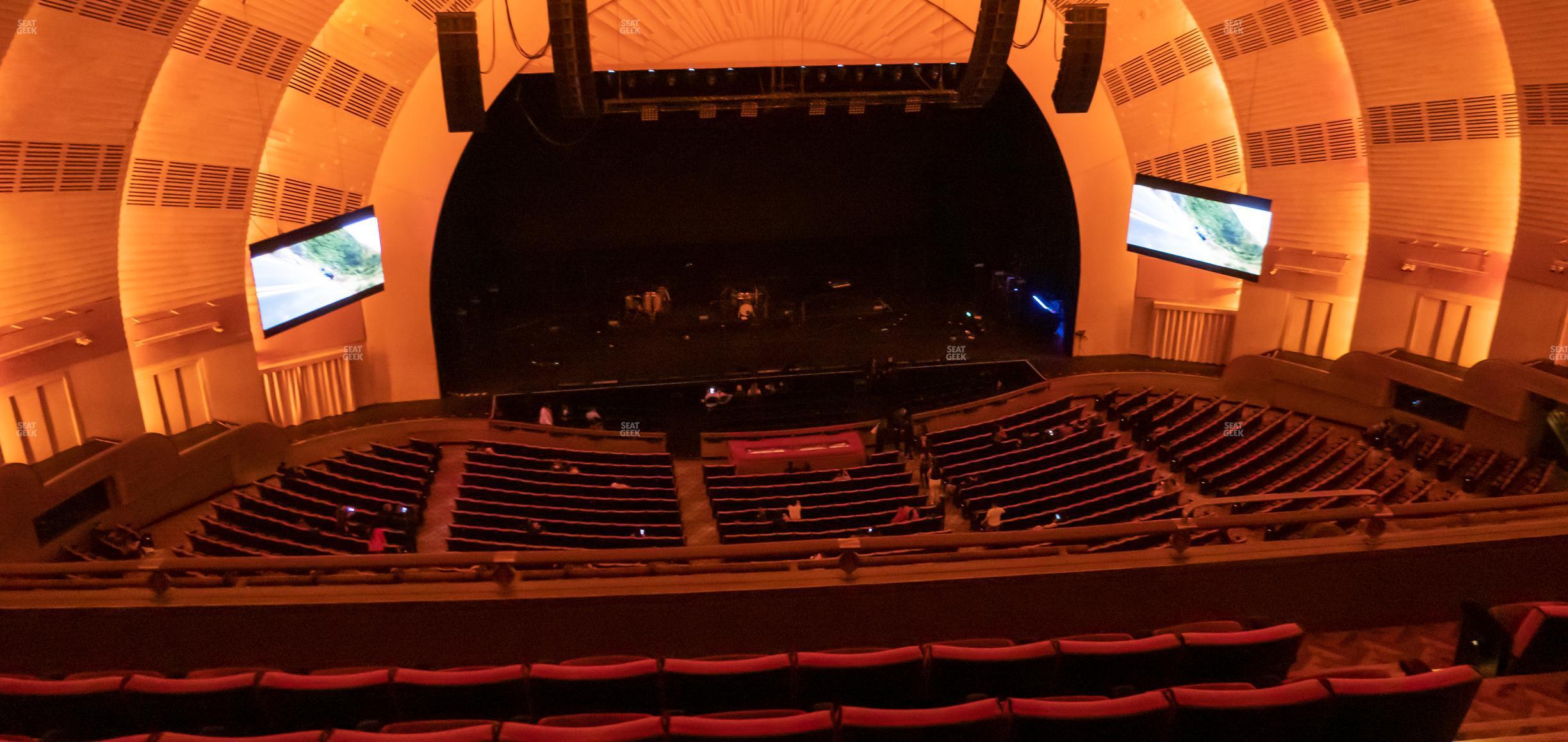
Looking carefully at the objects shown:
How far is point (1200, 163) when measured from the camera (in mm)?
17750

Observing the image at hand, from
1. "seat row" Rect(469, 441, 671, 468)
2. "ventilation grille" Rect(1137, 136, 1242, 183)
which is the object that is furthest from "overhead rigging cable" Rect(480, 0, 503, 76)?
"ventilation grille" Rect(1137, 136, 1242, 183)

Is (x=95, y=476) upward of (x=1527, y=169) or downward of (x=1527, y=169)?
downward

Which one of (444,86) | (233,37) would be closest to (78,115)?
(233,37)

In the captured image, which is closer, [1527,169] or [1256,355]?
[1527,169]

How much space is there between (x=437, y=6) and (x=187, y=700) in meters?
13.4

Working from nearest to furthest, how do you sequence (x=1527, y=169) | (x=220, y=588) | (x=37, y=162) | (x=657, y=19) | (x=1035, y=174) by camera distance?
(x=220, y=588) < (x=37, y=162) < (x=1527, y=169) < (x=657, y=19) < (x=1035, y=174)

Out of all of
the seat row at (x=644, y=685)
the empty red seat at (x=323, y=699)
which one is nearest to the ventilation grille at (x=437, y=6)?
the seat row at (x=644, y=685)

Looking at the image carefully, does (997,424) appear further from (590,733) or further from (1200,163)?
(590,733)

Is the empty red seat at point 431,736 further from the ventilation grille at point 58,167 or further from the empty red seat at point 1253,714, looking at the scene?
the ventilation grille at point 58,167

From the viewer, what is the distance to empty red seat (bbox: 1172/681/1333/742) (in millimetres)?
4203

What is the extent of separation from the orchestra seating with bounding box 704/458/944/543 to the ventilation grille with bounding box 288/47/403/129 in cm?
839

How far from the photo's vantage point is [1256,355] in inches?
659

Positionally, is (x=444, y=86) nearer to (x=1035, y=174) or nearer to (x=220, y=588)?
(x=220, y=588)

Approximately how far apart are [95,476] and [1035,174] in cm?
1648
